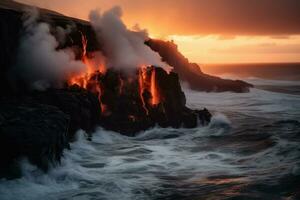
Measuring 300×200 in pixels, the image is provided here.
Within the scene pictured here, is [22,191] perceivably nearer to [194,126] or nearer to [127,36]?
[194,126]

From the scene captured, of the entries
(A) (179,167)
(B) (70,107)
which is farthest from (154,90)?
(A) (179,167)

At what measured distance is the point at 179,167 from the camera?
2453 centimetres

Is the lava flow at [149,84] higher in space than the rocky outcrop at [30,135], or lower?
higher

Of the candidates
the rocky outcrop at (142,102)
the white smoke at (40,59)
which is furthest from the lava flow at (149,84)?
the white smoke at (40,59)

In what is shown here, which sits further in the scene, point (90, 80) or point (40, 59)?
point (90, 80)

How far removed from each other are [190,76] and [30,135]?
61264 millimetres

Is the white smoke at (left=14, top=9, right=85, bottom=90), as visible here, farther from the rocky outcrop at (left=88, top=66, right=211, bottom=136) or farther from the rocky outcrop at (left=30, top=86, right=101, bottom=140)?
the rocky outcrop at (left=88, top=66, right=211, bottom=136)

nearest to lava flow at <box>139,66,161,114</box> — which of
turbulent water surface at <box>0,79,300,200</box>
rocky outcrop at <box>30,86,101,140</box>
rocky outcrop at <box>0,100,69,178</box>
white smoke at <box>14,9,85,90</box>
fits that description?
turbulent water surface at <box>0,79,300,200</box>

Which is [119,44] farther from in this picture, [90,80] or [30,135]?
[30,135]

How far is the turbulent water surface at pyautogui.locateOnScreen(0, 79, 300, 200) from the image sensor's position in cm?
1952

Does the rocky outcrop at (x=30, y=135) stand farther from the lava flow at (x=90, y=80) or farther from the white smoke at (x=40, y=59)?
the lava flow at (x=90, y=80)

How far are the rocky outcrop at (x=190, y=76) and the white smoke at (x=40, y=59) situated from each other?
130ft

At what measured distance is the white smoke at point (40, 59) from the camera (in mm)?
32362

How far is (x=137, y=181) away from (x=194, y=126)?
1705 cm
